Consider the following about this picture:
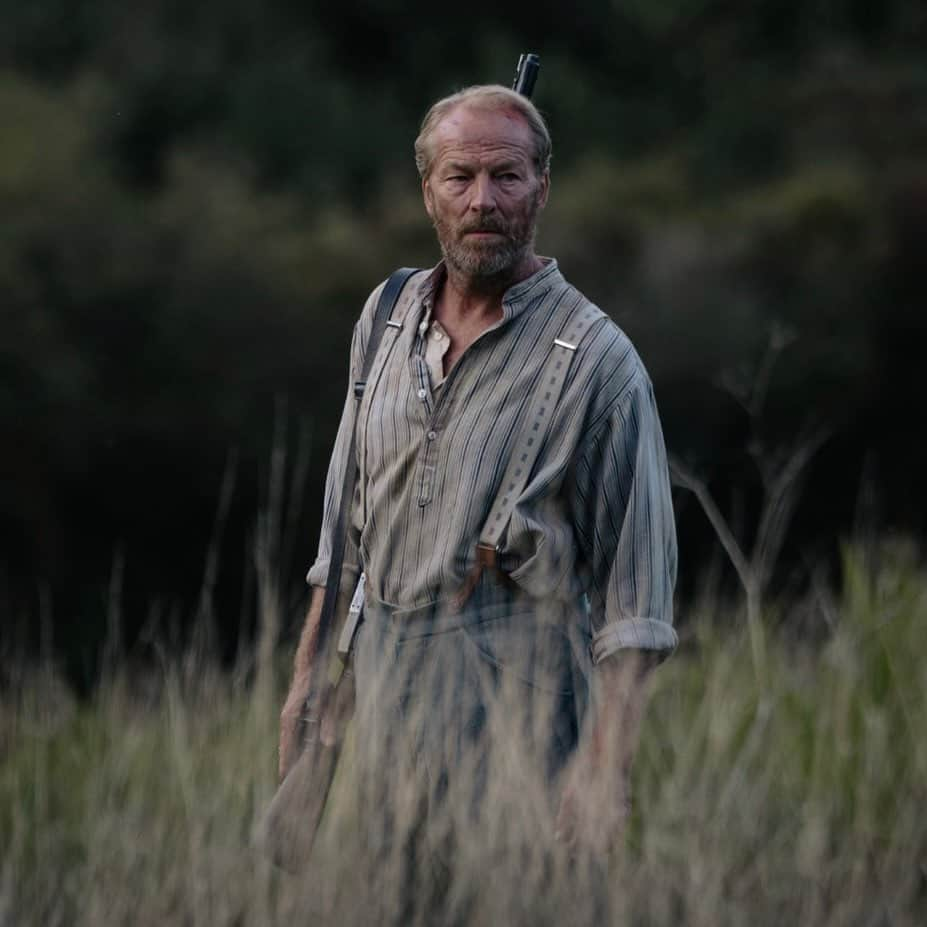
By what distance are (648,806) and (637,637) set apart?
5.44 feet

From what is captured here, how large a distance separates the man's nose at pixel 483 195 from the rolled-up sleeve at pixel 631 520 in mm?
370

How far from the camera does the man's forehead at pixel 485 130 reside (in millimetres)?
3188

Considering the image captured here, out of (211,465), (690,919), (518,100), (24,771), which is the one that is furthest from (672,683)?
(211,465)

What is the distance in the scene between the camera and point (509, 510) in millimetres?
3146

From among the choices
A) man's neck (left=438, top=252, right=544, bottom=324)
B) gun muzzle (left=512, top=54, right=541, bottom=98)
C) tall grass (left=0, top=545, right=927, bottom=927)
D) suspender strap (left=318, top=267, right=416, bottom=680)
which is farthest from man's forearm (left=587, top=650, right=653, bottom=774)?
gun muzzle (left=512, top=54, right=541, bottom=98)

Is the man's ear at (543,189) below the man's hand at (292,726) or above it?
above

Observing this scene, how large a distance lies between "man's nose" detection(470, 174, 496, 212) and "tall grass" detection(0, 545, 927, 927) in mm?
939

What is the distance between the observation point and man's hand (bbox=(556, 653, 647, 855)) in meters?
3.05

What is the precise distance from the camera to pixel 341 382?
1650 centimetres

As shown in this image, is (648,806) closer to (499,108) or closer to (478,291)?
(478,291)

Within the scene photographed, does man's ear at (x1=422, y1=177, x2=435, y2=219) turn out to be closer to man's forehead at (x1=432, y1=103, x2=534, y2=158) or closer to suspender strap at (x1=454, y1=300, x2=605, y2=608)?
man's forehead at (x1=432, y1=103, x2=534, y2=158)

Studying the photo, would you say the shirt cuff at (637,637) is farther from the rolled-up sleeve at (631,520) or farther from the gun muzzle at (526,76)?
the gun muzzle at (526,76)

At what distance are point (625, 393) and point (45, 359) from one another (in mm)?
13231

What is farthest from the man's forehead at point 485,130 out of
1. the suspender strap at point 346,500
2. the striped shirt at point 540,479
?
the suspender strap at point 346,500
